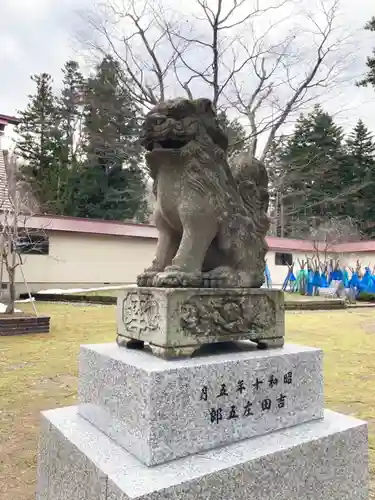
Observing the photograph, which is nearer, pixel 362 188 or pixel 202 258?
pixel 202 258

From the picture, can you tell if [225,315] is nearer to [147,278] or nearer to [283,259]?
[147,278]

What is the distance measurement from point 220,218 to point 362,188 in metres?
24.7

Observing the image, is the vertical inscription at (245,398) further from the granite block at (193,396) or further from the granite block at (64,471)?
the granite block at (64,471)

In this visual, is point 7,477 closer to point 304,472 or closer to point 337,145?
point 304,472

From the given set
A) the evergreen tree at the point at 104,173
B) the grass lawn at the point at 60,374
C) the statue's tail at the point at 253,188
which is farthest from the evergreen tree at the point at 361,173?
the statue's tail at the point at 253,188

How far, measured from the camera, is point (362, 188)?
79.4 ft

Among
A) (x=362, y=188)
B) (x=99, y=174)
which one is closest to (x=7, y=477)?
(x=99, y=174)

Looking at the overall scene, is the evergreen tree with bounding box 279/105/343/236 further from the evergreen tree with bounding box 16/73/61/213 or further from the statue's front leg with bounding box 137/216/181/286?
the statue's front leg with bounding box 137/216/181/286

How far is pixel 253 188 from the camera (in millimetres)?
2336

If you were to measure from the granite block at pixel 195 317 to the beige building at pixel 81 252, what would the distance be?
12.5 meters

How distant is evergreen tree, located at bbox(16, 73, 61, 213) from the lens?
67.8 feet

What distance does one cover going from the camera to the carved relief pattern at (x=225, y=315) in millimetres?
1757

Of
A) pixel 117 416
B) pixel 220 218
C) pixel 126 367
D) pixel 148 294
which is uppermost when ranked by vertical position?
pixel 220 218

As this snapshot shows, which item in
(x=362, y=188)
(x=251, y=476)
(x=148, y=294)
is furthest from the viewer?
(x=362, y=188)
